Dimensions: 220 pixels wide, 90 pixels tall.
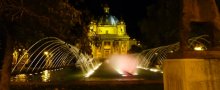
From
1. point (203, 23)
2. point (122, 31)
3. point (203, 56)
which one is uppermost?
point (203, 23)

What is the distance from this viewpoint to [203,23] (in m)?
9.16

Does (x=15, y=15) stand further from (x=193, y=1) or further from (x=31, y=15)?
(x=193, y=1)

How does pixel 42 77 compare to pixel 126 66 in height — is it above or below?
above

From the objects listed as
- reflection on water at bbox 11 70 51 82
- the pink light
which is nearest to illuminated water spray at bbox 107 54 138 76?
the pink light

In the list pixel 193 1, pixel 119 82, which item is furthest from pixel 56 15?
pixel 119 82

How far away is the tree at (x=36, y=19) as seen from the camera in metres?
12.1

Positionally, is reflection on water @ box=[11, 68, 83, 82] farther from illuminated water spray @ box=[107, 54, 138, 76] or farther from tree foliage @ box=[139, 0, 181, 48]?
tree foliage @ box=[139, 0, 181, 48]

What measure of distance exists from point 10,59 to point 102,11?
3902mm

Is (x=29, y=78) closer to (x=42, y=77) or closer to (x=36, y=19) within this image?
(x=42, y=77)

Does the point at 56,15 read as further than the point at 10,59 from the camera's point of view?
No

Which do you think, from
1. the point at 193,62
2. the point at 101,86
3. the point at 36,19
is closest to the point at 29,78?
the point at 101,86

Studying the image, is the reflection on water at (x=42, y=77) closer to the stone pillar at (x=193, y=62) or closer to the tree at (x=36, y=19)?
the tree at (x=36, y=19)

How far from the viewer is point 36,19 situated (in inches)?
511

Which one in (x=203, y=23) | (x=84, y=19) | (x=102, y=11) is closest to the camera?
(x=203, y=23)
